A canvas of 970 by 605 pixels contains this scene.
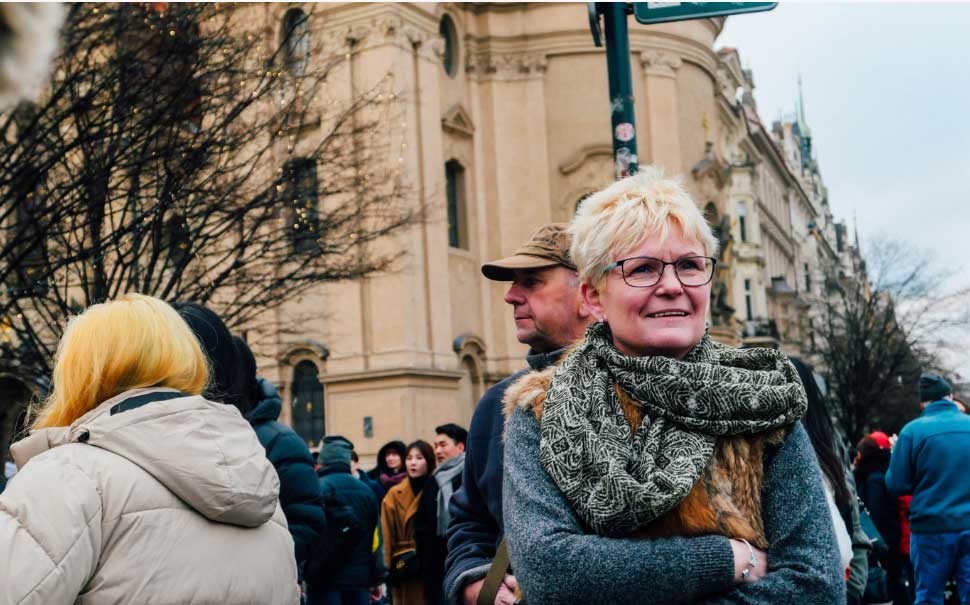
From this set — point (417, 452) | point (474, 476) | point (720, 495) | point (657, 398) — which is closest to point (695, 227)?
point (657, 398)

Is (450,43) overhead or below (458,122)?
overhead

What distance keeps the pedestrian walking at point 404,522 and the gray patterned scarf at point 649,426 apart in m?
7.31

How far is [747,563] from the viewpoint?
9.00ft

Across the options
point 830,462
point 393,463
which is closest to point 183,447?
point 830,462

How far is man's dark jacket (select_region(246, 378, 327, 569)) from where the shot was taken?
19.0 ft

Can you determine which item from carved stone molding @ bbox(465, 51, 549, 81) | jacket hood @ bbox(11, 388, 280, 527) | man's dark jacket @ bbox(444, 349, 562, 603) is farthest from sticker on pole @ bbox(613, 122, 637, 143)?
carved stone molding @ bbox(465, 51, 549, 81)

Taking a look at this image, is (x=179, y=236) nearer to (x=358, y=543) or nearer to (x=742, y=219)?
(x=358, y=543)

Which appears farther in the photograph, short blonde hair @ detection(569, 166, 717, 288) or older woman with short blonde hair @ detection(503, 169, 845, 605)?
short blonde hair @ detection(569, 166, 717, 288)

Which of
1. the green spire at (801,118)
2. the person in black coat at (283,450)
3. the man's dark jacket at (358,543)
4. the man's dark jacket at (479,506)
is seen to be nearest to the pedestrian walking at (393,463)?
the man's dark jacket at (358,543)

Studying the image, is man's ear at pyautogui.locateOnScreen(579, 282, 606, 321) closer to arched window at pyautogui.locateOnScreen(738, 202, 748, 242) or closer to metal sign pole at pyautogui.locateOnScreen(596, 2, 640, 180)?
metal sign pole at pyautogui.locateOnScreen(596, 2, 640, 180)

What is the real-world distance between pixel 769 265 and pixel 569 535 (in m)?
77.7

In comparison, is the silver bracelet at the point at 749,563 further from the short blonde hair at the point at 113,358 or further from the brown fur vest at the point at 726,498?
the short blonde hair at the point at 113,358

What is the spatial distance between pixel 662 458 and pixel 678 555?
0.23m

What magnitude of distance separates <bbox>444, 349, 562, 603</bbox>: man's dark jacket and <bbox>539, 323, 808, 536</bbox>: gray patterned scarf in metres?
1.04
